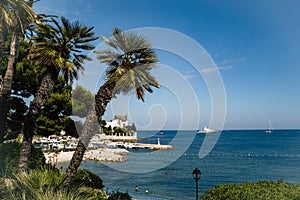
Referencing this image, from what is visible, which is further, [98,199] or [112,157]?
[112,157]

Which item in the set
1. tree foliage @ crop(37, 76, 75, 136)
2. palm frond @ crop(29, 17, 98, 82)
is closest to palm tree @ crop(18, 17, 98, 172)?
palm frond @ crop(29, 17, 98, 82)

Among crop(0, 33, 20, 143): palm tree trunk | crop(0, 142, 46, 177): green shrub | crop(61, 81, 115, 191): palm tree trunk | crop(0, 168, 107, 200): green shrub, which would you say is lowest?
crop(0, 168, 107, 200): green shrub

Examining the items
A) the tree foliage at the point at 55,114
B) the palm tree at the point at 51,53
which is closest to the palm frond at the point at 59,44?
the palm tree at the point at 51,53

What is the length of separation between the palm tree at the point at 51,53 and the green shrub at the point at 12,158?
1.30 meters

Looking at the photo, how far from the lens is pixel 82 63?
12.4 m

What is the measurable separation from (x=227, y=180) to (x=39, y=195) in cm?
3996

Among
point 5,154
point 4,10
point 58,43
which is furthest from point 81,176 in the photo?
point 4,10

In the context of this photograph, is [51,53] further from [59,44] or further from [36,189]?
[36,189]

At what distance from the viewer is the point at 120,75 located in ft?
32.7

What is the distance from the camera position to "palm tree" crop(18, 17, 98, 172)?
11.3 metres

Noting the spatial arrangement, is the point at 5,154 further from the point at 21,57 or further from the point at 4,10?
the point at 21,57

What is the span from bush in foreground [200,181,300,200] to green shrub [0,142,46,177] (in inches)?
336

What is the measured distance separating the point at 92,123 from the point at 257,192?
6.14 metres

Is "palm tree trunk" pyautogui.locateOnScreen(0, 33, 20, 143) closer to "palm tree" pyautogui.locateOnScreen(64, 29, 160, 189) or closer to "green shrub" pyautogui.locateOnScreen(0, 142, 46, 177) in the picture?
"green shrub" pyautogui.locateOnScreen(0, 142, 46, 177)
